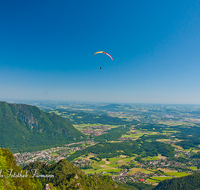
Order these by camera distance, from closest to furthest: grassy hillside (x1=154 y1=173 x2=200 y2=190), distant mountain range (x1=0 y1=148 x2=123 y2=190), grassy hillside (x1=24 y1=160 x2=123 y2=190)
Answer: distant mountain range (x1=0 y1=148 x2=123 y2=190) → grassy hillside (x1=24 y1=160 x2=123 y2=190) → grassy hillside (x1=154 y1=173 x2=200 y2=190)

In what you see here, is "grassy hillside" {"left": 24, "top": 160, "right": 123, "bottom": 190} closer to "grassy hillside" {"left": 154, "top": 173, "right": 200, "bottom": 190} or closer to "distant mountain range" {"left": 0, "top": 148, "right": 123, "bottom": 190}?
"distant mountain range" {"left": 0, "top": 148, "right": 123, "bottom": 190}

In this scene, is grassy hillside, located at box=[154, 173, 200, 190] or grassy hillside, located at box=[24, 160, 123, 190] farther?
grassy hillside, located at box=[154, 173, 200, 190]

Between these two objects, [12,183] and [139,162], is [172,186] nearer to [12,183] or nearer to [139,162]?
[139,162]

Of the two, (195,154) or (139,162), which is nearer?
(139,162)

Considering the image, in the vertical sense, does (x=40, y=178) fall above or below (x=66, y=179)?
below

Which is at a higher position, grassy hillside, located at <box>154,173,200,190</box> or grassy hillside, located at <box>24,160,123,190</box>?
grassy hillside, located at <box>24,160,123,190</box>

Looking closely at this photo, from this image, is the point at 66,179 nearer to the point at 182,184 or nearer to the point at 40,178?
the point at 40,178

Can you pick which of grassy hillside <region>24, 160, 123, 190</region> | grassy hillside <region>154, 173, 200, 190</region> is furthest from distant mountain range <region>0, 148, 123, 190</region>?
grassy hillside <region>154, 173, 200, 190</region>

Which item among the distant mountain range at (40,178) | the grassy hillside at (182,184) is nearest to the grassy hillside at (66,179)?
the distant mountain range at (40,178)

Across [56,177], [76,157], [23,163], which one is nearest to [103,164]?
[76,157]

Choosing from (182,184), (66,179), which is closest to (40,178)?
(66,179)

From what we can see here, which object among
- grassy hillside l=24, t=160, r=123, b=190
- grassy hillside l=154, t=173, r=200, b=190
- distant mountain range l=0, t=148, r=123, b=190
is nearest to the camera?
distant mountain range l=0, t=148, r=123, b=190
